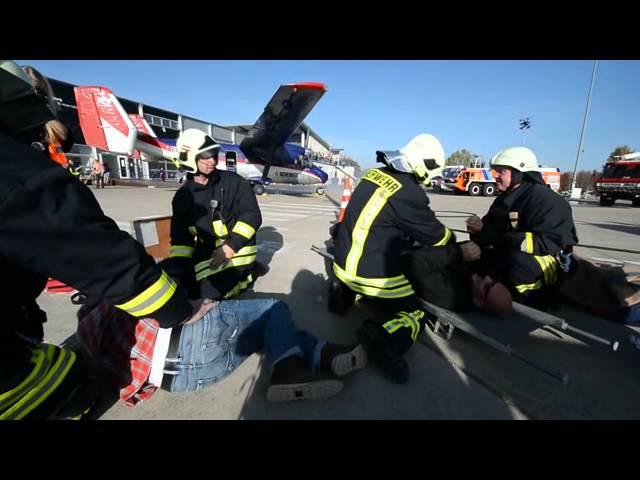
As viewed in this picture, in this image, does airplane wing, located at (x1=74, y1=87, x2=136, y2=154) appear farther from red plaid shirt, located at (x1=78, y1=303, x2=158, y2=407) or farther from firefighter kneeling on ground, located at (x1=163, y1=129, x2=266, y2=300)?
red plaid shirt, located at (x1=78, y1=303, x2=158, y2=407)

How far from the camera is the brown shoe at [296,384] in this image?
1.46 metres

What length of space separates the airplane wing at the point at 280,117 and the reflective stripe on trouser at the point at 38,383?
11071mm

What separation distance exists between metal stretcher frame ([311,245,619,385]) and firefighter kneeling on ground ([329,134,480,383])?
20cm

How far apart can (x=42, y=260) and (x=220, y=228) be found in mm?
1961

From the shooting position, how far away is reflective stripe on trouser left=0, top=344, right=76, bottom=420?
3.15ft

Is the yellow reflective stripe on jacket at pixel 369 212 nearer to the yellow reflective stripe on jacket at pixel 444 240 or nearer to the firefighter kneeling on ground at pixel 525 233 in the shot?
the yellow reflective stripe on jacket at pixel 444 240

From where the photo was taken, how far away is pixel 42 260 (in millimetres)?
842

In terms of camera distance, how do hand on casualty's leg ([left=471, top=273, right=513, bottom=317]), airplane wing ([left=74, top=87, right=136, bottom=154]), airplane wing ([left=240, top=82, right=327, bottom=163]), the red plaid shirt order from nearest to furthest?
the red plaid shirt → hand on casualty's leg ([left=471, top=273, right=513, bottom=317]) → airplane wing ([left=240, top=82, right=327, bottom=163]) → airplane wing ([left=74, top=87, right=136, bottom=154])

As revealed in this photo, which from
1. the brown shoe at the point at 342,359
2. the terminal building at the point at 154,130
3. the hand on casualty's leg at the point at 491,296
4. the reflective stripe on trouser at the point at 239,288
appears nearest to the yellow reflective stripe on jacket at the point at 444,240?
the hand on casualty's leg at the point at 491,296

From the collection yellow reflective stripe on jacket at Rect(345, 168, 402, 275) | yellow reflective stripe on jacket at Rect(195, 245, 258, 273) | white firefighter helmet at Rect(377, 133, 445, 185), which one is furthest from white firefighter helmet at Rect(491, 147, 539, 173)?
yellow reflective stripe on jacket at Rect(195, 245, 258, 273)

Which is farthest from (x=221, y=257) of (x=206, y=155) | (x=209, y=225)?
(x=206, y=155)

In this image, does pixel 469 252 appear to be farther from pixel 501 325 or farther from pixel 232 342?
pixel 232 342
